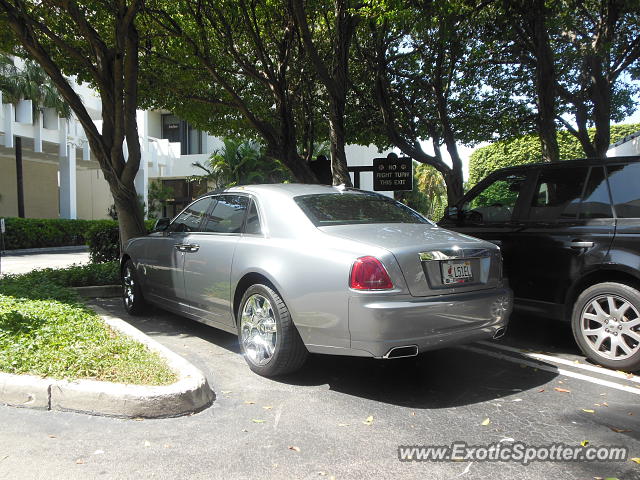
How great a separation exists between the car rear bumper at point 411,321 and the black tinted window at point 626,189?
178 cm

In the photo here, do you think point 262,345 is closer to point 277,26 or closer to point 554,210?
point 554,210

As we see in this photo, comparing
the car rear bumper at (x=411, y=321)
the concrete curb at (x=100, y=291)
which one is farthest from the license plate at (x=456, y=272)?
the concrete curb at (x=100, y=291)

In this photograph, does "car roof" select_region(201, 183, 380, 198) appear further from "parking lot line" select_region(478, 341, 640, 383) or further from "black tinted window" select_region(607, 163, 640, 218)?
"black tinted window" select_region(607, 163, 640, 218)

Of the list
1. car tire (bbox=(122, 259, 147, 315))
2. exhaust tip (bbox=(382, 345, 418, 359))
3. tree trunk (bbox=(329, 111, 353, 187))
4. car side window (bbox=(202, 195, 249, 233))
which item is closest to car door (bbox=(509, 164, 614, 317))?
exhaust tip (bbox=(382, 345, 418, 359))

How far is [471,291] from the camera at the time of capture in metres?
4.12

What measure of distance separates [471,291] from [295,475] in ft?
6.59

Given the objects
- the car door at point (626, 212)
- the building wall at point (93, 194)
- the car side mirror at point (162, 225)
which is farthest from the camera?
the building wall at point (93, 194)

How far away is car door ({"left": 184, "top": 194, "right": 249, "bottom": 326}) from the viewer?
4.93m

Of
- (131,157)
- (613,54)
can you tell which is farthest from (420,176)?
(131,157)

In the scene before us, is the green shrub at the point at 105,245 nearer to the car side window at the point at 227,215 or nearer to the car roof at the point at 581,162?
the car side window at the point at 227,215

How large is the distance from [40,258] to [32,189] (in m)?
12.7

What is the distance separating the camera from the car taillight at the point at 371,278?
3730 millimetres

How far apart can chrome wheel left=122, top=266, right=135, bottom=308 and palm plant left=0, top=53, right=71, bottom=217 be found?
19225 mm

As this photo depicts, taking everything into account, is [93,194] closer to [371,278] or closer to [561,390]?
[371,278]
